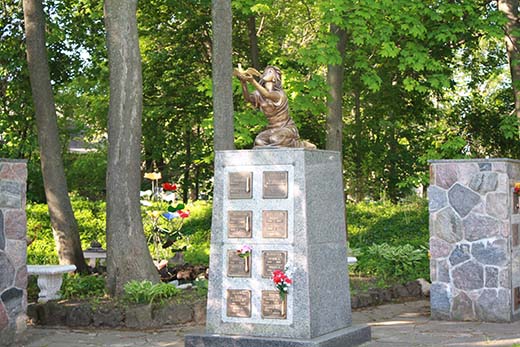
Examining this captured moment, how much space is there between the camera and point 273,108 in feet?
29.0

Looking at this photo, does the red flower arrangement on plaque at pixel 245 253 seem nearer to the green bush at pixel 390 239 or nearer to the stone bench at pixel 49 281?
the stone bench at pixel 49 281

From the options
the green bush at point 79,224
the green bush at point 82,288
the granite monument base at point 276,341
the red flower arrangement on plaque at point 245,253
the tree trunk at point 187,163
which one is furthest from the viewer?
the tree trunk at point 187,163

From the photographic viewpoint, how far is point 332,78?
52.0 ft

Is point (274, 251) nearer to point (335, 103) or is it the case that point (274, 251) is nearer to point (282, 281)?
point (282, 281)

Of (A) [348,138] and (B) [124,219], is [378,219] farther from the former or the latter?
(B) [124,219]

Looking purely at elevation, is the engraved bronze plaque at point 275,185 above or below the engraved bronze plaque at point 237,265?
above

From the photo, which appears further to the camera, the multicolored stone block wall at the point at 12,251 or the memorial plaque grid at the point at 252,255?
the multicolored stone block wall at the point at 12,251

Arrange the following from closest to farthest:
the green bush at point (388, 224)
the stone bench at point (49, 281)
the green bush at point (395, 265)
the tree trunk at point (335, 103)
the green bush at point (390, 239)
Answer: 1. the stone bench at point (49, 281)
2. the green bush at point (395, 265)
3. the green bush at point (390, 239)
4. the tree trunk at point (335, 103)
5. the green bush at point (388, 224)

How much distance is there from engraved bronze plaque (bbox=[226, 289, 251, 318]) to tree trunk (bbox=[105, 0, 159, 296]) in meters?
2.70

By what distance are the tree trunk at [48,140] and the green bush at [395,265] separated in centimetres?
479

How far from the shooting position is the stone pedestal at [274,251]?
321 inches

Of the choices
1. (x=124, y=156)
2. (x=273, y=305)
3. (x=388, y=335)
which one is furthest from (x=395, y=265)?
(x=273, y=305)

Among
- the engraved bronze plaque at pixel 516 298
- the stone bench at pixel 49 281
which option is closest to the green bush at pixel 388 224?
the engraved bronze plaque at pixel 516 298

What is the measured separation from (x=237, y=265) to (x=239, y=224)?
43cm
